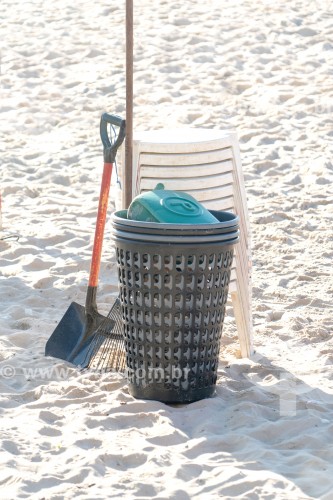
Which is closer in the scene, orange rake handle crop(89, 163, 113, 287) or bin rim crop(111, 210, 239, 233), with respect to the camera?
bin rim crop(111, 210, 239, 233)

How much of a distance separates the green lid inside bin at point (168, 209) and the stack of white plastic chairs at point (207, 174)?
0.88 feet

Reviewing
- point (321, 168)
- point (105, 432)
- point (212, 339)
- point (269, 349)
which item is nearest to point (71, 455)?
point (105, 432)

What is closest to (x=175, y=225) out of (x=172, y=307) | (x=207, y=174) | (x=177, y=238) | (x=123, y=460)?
(x=177, y=238)

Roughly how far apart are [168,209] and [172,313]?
399 mm

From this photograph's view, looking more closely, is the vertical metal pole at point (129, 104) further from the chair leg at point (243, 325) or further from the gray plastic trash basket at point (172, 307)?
the chair leg at point (243, 325)

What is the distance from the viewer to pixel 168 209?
3.70 metres

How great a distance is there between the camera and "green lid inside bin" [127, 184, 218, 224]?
369 centimetres

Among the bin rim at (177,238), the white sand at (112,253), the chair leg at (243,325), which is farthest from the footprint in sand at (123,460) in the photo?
the chair leg at (243,325)

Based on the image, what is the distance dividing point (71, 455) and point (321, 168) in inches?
178

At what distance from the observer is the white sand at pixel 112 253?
130 inches

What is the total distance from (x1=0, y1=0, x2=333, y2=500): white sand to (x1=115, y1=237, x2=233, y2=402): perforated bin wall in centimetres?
11

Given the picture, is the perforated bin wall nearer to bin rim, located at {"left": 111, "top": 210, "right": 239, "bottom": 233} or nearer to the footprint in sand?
bin rim, located at {"left": 111, "top": 210, "right": 239, "bottom": 233}

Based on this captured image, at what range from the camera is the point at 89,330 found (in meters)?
4.34

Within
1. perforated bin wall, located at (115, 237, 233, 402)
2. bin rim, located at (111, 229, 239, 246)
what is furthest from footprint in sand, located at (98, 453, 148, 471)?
bin rim, located at (111, 229, 239, 246)
